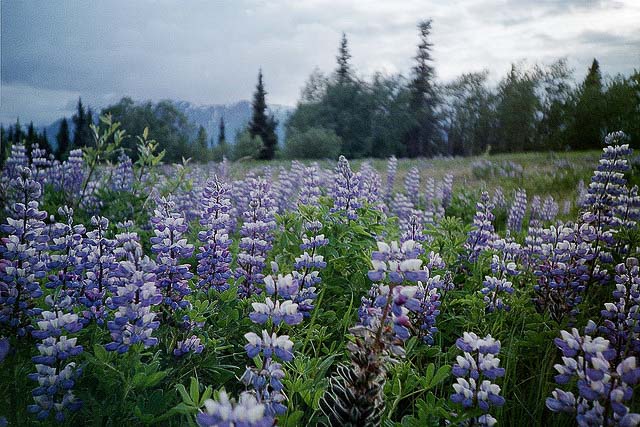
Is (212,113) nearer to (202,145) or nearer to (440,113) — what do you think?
(440,113)

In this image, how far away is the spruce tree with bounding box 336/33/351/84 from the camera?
428 centimetres

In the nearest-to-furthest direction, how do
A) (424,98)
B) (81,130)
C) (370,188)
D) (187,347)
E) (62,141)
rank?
1. (187,347)
2. (370,188)
3. (424,98)
4. (62,141)
5. (81,130)

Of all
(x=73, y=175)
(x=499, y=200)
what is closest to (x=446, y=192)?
(x=499, y=200)

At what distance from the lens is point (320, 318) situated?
7.46 feet

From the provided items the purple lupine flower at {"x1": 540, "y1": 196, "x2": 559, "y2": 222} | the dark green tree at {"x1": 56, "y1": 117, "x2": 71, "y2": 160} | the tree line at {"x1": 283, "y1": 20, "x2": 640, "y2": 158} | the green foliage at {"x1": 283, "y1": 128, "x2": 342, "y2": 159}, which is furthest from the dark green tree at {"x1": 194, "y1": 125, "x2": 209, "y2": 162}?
the purple lupine flower at {"x1": 540, "y1": 196, "x2": 559, "y2": 222}

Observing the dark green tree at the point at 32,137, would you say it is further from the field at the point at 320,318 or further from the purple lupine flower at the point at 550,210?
the purple lupine flower at the point at 550,210

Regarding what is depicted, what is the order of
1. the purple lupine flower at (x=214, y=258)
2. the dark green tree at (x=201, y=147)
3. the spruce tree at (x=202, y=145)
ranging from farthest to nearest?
1. the spruce tree at (x=202, y=145)
2. the dark green tree at (x=201, y=147)
3. the purple lupine flower at (x=214, y=258)

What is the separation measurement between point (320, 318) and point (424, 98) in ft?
8.79

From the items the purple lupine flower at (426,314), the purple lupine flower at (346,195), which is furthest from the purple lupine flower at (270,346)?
the purple lupine flower at (346,195)

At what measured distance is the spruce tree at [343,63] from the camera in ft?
14.1

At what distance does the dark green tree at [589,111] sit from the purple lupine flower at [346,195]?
4.85 ft

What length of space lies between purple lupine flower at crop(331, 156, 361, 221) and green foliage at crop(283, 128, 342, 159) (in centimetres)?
225

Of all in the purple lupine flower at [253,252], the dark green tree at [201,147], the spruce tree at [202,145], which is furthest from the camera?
the spruce tree at [202,145]

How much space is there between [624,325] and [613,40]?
75.5 inches
